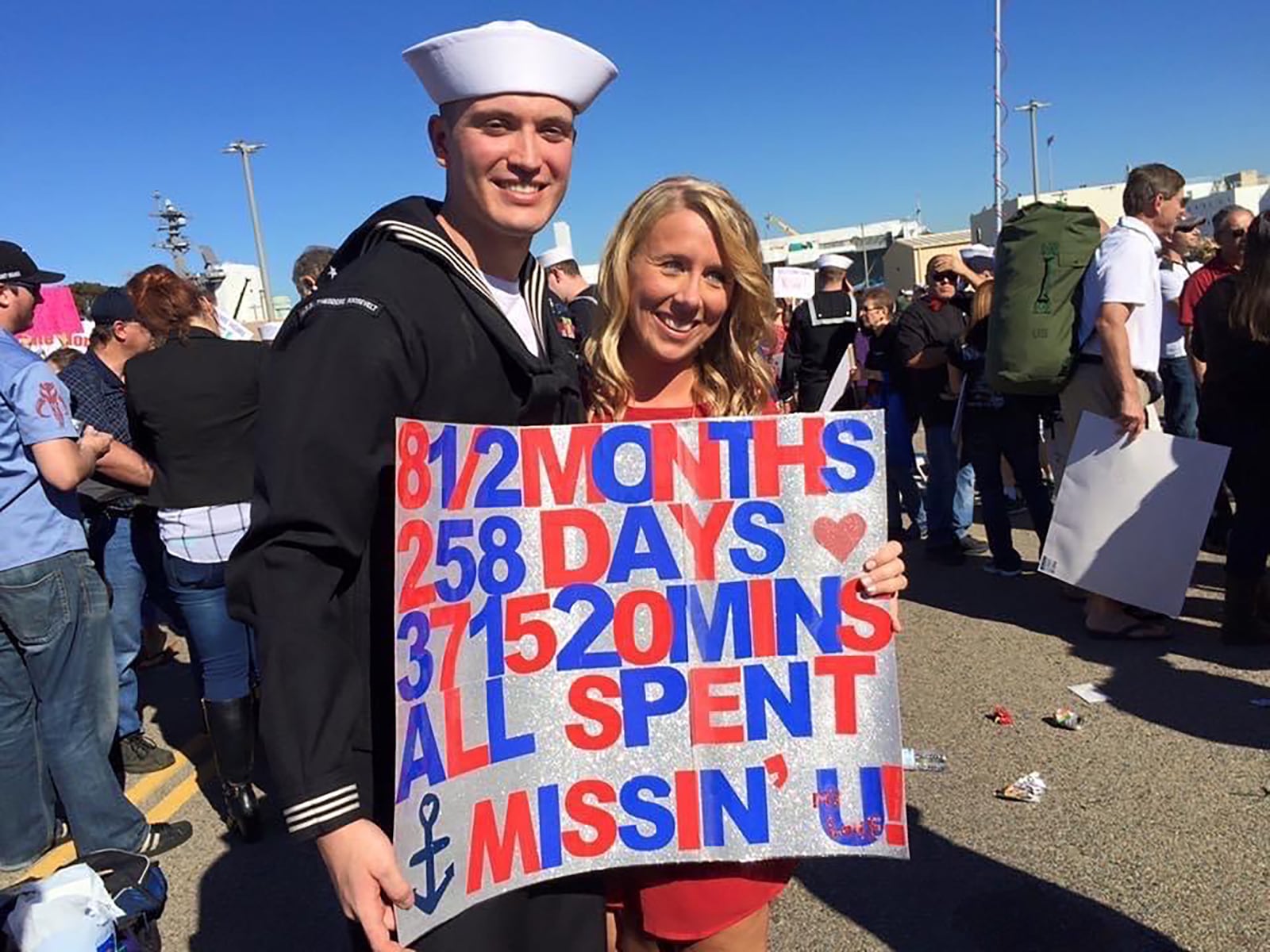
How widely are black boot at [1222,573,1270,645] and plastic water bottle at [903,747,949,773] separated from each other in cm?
185

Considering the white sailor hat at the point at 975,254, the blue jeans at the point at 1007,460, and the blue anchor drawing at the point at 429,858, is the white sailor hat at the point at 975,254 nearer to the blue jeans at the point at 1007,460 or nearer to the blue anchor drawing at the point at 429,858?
the blue jeans at the point at 1007,460

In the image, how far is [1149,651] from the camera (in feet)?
14.8

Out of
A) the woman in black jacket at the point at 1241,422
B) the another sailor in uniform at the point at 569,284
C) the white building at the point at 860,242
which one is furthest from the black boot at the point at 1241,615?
the white building at the point at 860,242

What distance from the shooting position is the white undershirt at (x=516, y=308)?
1509mm

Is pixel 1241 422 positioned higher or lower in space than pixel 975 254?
lower

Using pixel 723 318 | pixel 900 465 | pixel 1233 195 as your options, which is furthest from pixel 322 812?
pixel 1233 195

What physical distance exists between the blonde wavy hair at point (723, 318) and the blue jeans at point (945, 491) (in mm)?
4747

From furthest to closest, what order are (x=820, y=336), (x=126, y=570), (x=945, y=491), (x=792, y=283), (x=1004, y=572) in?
(x=792, y=283)
(x=820, y=336)
(x=945, y=491)
(x=1004, y=572)
(x=126, y=570)

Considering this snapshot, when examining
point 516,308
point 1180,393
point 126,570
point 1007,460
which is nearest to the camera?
point 516,308

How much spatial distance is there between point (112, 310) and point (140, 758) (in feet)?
7.08

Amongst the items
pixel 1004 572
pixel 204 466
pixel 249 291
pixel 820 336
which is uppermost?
pixel 249 291

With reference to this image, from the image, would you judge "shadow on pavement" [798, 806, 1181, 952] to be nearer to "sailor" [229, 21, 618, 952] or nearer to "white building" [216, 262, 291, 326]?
"sailor" [229, 21, 618, 952]

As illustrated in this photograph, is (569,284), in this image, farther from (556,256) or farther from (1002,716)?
(1002,716)

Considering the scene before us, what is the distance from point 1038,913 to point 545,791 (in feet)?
6.19
